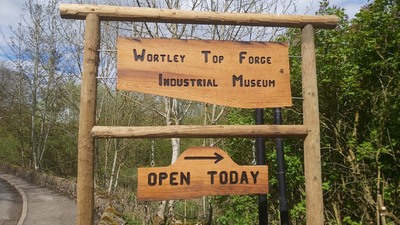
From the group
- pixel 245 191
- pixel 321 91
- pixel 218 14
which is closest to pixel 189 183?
pixel 245 191

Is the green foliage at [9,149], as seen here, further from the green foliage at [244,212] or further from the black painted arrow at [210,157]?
the black painted arrow at [210,157]

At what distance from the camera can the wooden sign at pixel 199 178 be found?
298 cm

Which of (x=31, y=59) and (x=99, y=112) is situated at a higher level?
(x=31, y=59)

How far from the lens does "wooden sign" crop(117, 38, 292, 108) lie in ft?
10.1

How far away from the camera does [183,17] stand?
328cm

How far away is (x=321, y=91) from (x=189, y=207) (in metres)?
6.06

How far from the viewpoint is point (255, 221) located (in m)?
6.55

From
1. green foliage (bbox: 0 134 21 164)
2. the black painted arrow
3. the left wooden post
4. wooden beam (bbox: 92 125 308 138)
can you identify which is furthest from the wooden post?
green foliage (bbox: 0 134 21 164)

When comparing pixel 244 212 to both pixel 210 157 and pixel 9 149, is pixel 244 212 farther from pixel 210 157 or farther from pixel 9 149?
pixel 9 149

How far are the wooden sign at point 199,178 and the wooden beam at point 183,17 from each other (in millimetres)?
1230

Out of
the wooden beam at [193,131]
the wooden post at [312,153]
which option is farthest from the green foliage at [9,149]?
the wooden post at [312,153]

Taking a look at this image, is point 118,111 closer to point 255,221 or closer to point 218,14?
point 255,221

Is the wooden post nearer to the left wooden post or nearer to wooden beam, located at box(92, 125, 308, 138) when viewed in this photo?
wooden beam, located at box(92, 125, 308, 138)

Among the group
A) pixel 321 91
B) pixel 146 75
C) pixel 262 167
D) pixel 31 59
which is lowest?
pixel 262 167
